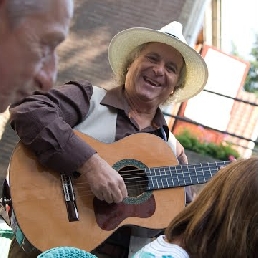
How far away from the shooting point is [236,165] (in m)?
1.66

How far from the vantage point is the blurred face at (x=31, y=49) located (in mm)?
759

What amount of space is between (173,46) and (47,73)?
1744 millimetres

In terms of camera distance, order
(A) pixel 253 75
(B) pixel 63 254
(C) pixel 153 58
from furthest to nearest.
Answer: (A) pixel 253 75
(C) pixel 153 58
(B) pixel 63 254

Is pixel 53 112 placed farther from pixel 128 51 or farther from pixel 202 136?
pixel 202 136

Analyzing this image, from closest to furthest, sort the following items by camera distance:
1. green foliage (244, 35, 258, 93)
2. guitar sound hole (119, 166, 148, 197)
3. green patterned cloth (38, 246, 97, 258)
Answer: green patterned cloth (38, 246, 97, 258), guitar sound hole (119, 166, 148, 197), green foliage (244, 35, 258, 93)

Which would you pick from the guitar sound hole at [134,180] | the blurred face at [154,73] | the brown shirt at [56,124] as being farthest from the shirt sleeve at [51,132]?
the blurred face at [154,73]

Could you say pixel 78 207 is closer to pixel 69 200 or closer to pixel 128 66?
pixel 69 200

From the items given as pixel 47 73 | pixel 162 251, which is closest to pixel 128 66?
pixel 162 251

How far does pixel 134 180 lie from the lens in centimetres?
235

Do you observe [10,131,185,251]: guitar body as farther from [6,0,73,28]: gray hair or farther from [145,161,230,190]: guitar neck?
[6,0,73,28]: gray hair

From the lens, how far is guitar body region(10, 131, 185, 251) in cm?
216

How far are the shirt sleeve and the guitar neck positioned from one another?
30 cm

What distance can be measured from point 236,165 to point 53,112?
0.82 m

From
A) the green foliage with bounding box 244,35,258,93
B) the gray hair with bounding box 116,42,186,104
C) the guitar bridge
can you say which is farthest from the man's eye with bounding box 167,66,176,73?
the green foliage with bounding box 244,35,258,93
